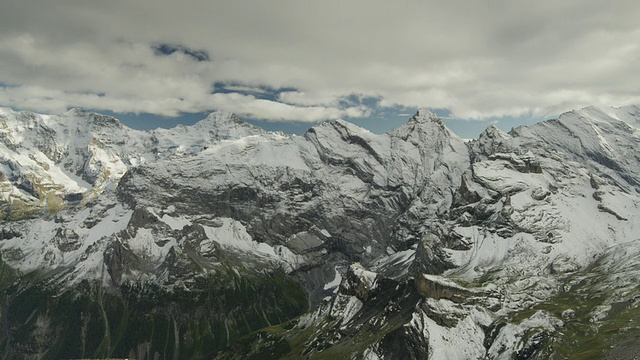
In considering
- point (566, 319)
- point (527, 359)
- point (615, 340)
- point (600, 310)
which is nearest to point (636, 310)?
point (600, 310)

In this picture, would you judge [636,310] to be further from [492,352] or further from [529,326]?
[492,352]

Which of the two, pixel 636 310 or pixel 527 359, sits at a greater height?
pixel 636 310

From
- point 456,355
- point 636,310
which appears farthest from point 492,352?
point 636,310

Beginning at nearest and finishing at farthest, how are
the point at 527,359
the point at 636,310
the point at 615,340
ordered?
1. the point at 615,340
2. the point at 527,359
3. the point at 636,310

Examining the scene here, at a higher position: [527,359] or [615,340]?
[615,340]

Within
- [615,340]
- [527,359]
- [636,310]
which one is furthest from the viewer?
[636,310]

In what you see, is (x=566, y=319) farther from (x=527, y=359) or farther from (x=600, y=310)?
(x=527, y=359)

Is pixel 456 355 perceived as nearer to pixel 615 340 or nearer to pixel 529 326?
pixel 529 326

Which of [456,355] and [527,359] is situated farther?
[456,355]

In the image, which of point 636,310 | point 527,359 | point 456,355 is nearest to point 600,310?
point 636,310
